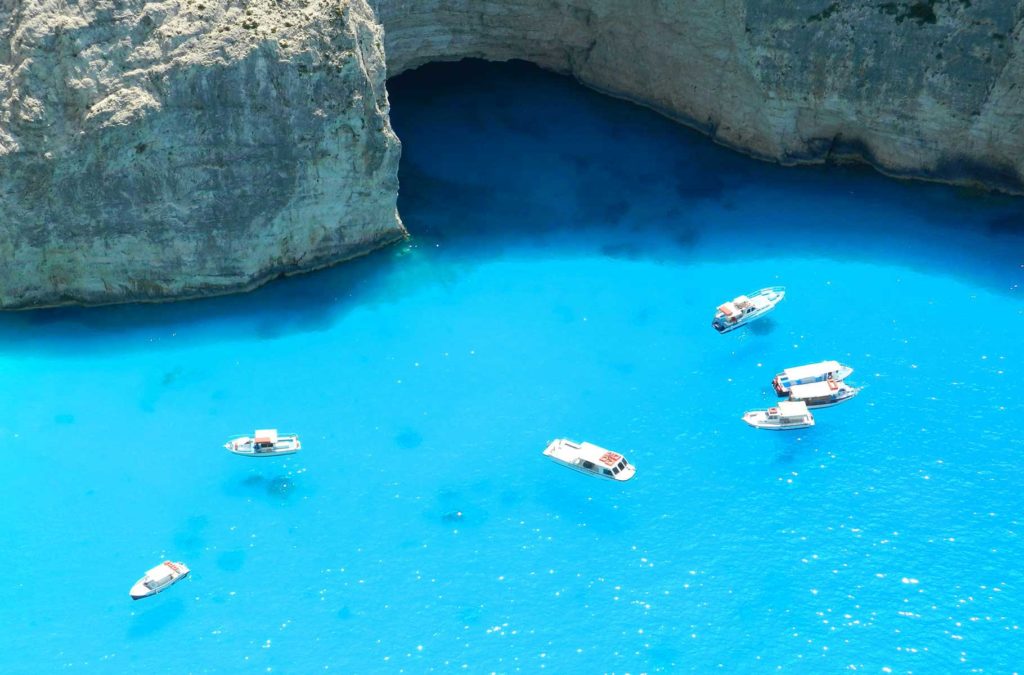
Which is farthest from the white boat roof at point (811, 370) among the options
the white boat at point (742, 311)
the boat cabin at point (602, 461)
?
the boat cabin at point (602, 461)

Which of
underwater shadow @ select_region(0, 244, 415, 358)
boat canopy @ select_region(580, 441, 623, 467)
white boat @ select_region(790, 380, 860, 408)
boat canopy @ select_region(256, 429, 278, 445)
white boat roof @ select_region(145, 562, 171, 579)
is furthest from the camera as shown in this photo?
underwater shadow @ select_region(0, 244, 415, 358)

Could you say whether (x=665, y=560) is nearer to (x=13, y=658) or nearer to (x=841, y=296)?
(x=841, y=296)

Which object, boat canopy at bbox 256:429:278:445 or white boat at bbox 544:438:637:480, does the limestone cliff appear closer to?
boat canopy at bbox 256:429:278:445

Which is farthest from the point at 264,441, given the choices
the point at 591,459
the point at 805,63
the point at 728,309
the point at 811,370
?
the point at 805,63

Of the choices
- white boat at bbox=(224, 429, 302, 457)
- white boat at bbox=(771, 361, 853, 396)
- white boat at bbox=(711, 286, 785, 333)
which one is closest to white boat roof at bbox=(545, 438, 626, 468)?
white boat at bbox=(771, 361, 853, 396)

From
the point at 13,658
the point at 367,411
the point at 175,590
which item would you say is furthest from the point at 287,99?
the point at 13,658

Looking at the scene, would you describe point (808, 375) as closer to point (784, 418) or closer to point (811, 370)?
point (811, 370)
